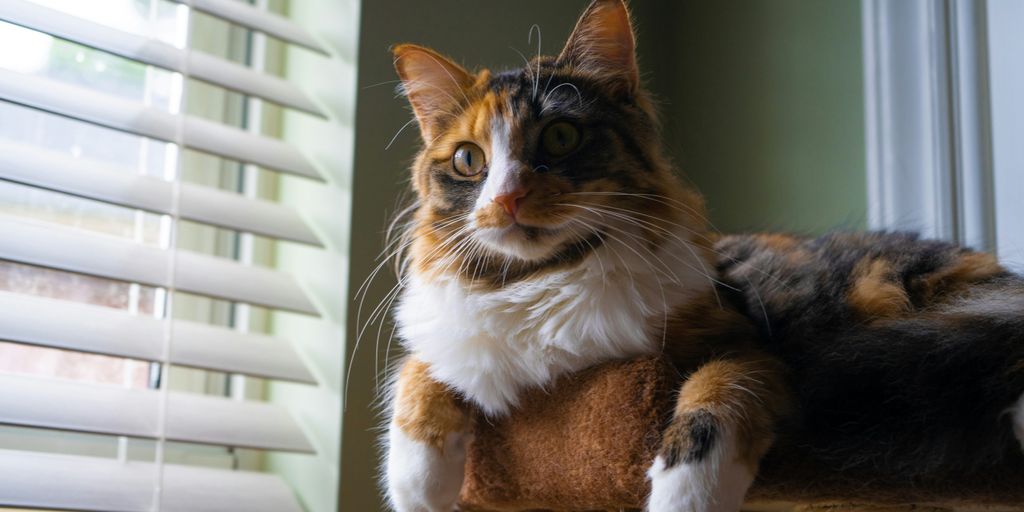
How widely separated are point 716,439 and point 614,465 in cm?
12

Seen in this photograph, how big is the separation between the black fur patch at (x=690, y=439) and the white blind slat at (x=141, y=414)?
2.58ft

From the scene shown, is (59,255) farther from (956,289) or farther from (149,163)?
(956,289)

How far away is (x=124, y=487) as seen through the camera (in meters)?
1.33

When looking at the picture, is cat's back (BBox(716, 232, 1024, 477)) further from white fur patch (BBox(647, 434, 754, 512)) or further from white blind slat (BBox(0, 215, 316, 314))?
white blind slat (BBox(0, 215, 316, 314))

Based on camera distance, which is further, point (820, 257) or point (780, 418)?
point (820, 257)

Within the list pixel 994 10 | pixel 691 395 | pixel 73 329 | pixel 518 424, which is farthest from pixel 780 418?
pixel 994 10

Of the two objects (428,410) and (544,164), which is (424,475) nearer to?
(428,410)

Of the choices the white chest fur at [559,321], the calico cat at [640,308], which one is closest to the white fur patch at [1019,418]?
the calico cat at [640,308]

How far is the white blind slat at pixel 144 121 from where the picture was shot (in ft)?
4.23

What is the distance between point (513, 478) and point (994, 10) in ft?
3.94

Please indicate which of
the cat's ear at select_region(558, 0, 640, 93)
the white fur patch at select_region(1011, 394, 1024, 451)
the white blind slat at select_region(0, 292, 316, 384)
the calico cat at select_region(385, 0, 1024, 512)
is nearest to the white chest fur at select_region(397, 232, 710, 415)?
the calico cat at select_region(385, 0, 1024, 512)

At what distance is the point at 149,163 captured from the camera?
5.25 feet

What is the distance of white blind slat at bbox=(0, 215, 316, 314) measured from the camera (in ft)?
4.16

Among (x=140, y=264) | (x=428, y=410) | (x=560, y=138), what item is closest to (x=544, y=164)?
(x=560, y=138)
